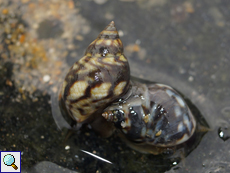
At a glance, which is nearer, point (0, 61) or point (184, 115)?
point (184, 115)

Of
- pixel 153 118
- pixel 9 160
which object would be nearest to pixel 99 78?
pixel 153 118

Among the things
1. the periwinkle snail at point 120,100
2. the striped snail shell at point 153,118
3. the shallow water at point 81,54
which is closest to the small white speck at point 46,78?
the shallow water at point 81,54

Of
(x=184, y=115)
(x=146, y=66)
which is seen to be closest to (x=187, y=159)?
(x=184, y=115)

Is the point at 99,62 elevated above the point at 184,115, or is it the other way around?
the point at 99,62

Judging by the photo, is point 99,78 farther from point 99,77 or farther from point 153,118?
point 153,118

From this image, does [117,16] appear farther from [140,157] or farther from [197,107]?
[140,157]

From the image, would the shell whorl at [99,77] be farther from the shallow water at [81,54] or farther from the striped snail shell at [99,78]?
the shallow water at [81,54]

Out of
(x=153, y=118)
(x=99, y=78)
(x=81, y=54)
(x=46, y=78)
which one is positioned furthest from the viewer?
(x=81, y=54)
